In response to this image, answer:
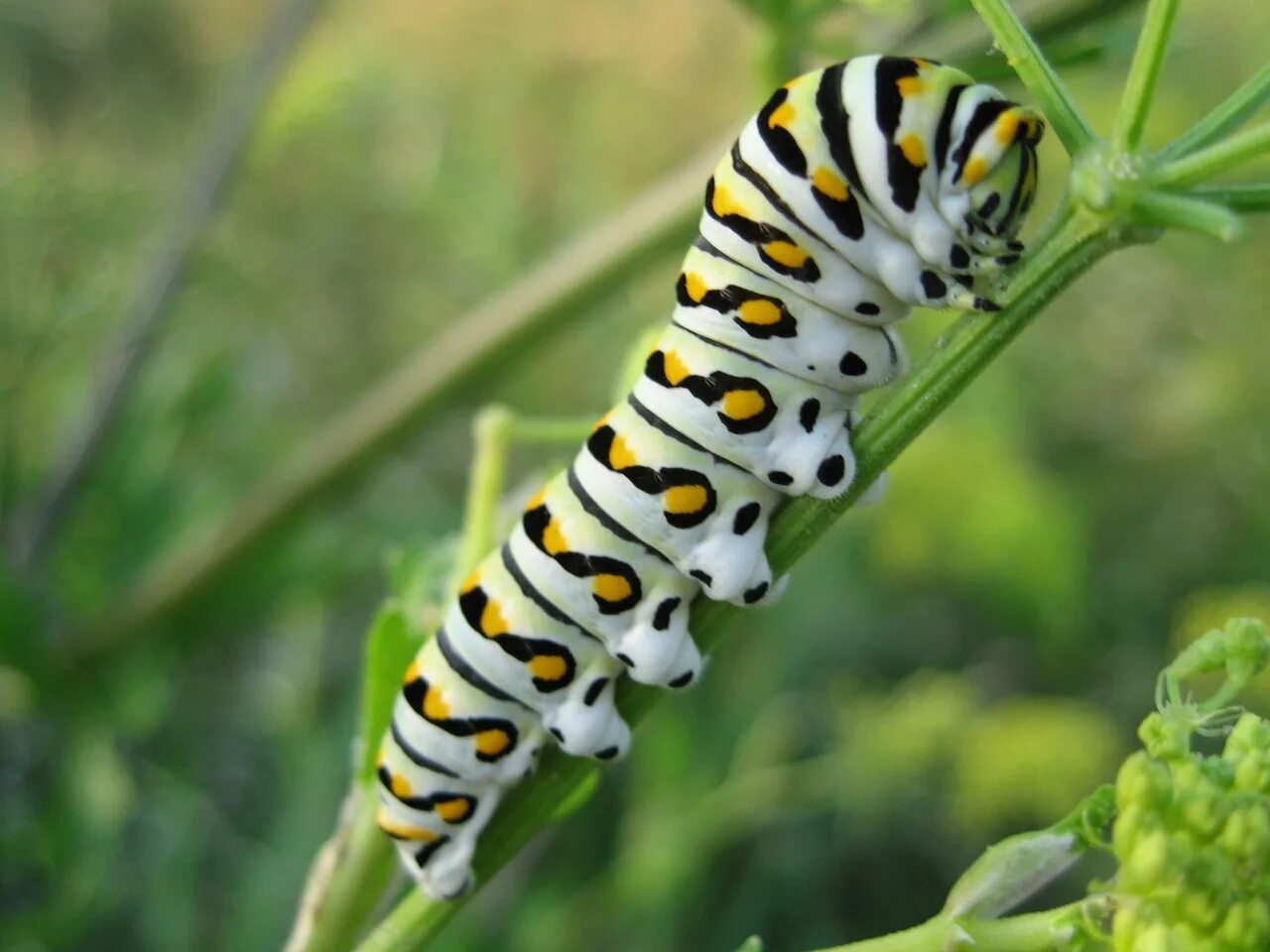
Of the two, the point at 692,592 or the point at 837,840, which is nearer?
the point at 692,592

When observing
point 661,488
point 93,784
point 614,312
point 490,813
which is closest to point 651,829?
point 93,784

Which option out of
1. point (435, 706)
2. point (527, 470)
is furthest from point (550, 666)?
point (527, 470)

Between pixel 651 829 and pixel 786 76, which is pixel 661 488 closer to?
pixel 786 76

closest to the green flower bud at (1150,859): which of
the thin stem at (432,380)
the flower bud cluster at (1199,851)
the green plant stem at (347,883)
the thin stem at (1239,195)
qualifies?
the flower bud cluster at (1199,851)

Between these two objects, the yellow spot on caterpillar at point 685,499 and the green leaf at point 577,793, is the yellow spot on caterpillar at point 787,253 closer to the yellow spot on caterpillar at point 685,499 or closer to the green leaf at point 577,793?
the yellow spot on caterpillar at point 685,499

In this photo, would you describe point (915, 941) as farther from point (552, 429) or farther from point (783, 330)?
point (552, 429)

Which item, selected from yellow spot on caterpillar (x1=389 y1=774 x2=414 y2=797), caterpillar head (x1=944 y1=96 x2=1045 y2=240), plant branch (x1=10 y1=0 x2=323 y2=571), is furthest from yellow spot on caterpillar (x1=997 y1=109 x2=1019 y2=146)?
plant branch (x1=10 y1=0 x2=323 y2=571)

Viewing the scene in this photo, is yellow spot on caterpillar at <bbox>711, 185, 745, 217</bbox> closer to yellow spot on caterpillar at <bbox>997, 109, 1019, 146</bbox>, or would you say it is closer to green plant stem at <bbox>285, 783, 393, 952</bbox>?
yellow spot on caterpillar at <bbox>997, 109, 1019, 146</bbox>

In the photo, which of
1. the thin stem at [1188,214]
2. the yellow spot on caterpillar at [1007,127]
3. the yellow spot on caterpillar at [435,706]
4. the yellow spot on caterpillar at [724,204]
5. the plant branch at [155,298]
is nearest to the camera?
the thin stem at [1188,214]
